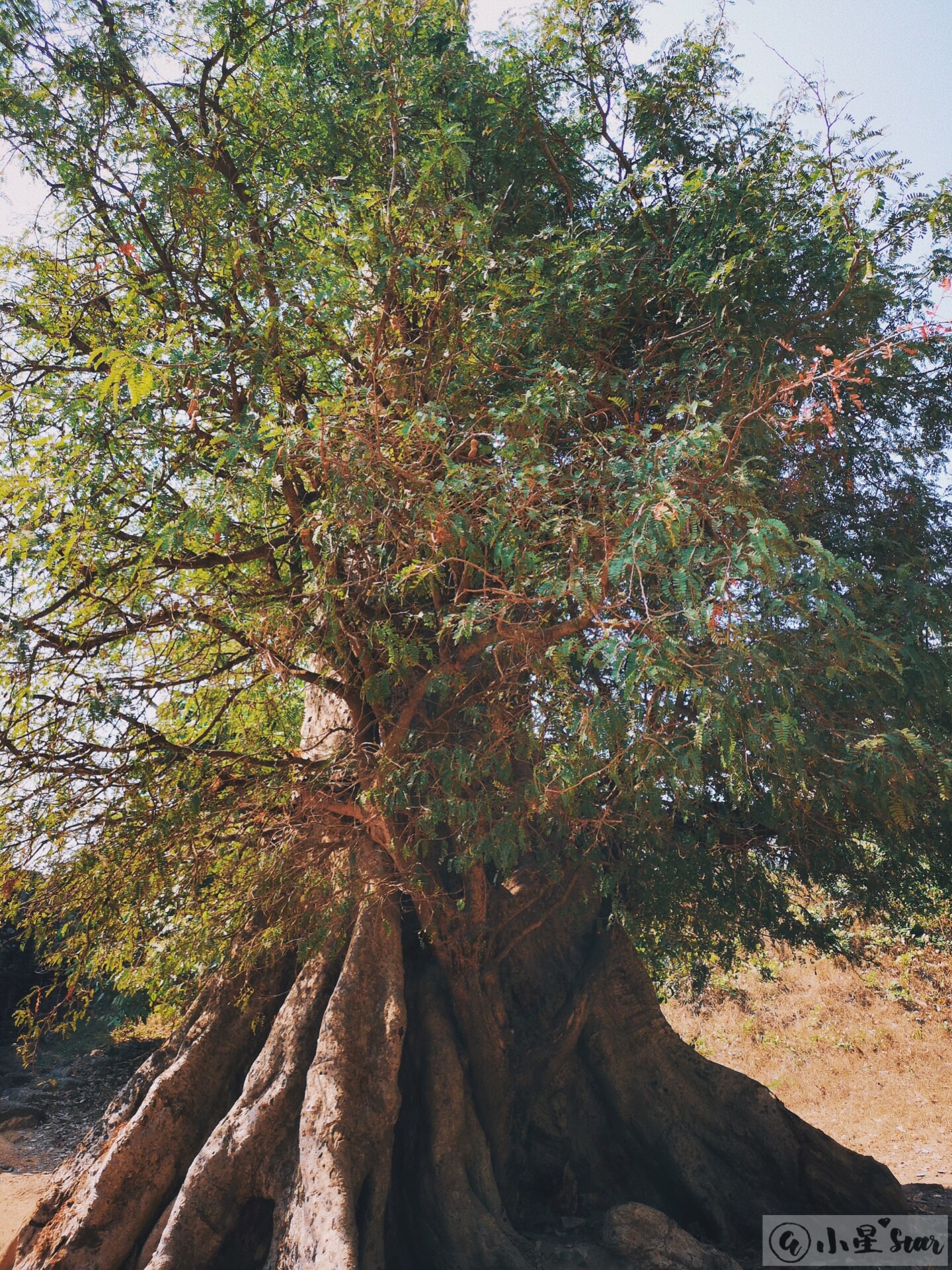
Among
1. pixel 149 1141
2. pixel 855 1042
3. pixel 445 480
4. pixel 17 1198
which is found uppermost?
pixel 855 1042

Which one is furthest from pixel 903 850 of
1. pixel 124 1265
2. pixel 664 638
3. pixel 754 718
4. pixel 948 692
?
pixel 124 1265

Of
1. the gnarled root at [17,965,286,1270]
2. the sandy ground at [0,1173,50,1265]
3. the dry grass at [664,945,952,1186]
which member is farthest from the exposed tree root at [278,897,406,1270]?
the dry grass at [664,945,952,1186]

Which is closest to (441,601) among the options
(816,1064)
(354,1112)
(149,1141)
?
(354,1112)

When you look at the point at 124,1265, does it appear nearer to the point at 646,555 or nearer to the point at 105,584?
the point at 105,584

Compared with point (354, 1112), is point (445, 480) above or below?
above

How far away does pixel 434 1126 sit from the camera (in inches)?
Result: 197

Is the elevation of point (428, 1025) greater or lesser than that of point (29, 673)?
lesser

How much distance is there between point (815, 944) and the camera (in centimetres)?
636

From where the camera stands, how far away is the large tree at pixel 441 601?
3.75 metres

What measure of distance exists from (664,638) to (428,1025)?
3.47m

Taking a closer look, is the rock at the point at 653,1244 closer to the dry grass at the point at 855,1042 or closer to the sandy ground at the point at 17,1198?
the dry grass at the point at 855,1042
